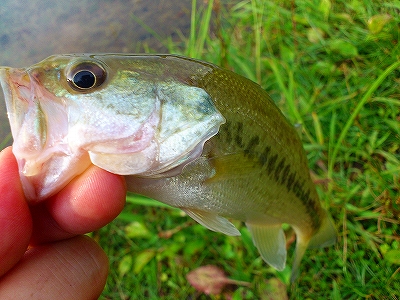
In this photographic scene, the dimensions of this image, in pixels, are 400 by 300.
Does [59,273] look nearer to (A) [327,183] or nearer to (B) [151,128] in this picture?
(B) [151,128]

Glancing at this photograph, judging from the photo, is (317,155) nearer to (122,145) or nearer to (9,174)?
(122,145)

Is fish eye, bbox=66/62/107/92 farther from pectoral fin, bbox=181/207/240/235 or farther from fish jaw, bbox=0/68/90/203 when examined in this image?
pectoral fin, bbox=181/207/240/235

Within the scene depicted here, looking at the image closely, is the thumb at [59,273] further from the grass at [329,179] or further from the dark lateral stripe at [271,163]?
the grass at [329,179]

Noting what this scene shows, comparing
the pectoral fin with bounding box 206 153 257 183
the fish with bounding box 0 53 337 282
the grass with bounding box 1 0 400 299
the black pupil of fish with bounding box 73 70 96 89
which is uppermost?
the black pupil of fish with bounding box 73 70 96 89

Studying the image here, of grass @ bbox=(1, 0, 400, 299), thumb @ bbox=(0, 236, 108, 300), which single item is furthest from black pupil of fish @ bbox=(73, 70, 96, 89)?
grass @ bbox=(1, 0, 400, 299)

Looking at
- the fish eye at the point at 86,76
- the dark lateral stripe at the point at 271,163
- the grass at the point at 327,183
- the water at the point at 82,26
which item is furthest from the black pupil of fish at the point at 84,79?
the water at the point at 82,26

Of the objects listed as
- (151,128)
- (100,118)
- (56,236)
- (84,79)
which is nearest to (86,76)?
(84,79)

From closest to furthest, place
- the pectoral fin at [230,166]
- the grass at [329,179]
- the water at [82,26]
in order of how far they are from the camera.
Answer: the pectoral fin at [230,166], the grass at [329,179], the water at [82,26]
